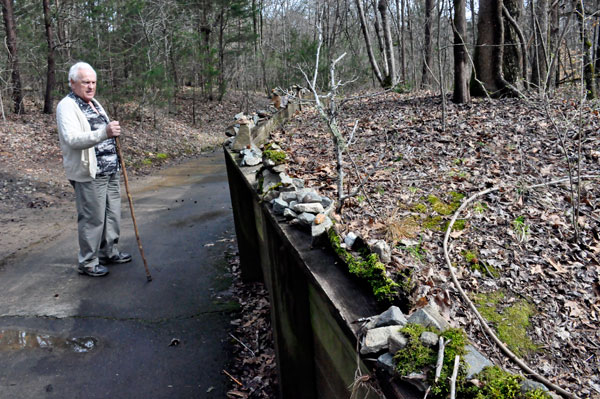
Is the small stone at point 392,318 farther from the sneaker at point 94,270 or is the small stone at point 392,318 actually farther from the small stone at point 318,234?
the sneaker at point 94,270

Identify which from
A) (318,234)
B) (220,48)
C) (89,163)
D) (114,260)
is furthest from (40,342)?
(220,48)

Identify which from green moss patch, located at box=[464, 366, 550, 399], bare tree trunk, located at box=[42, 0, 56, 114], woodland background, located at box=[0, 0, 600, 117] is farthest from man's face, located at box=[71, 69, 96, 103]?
bare tree trunk, located at box=[42, 0, 56, 114]

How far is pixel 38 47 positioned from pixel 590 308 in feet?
57.1

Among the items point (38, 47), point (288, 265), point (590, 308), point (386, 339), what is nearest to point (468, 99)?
point (590, 308)

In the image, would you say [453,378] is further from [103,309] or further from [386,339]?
[103,309]

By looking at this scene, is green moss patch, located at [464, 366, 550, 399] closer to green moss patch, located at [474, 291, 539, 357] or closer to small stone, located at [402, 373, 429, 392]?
small stone, located at [402, 373, 429, 392]

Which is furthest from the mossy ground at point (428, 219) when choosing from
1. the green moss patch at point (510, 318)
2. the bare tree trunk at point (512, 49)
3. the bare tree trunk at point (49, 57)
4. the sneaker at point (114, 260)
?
the bare tree trunk at point (49, 57)

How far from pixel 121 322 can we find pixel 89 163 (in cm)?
175

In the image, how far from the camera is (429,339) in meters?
1.48

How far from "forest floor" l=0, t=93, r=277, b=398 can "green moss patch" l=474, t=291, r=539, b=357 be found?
1768 millimetres

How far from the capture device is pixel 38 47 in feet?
49.2

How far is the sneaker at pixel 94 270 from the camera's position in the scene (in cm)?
508

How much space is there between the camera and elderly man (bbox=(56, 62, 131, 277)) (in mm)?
4559

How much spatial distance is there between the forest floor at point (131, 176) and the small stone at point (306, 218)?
1662 millimetres
